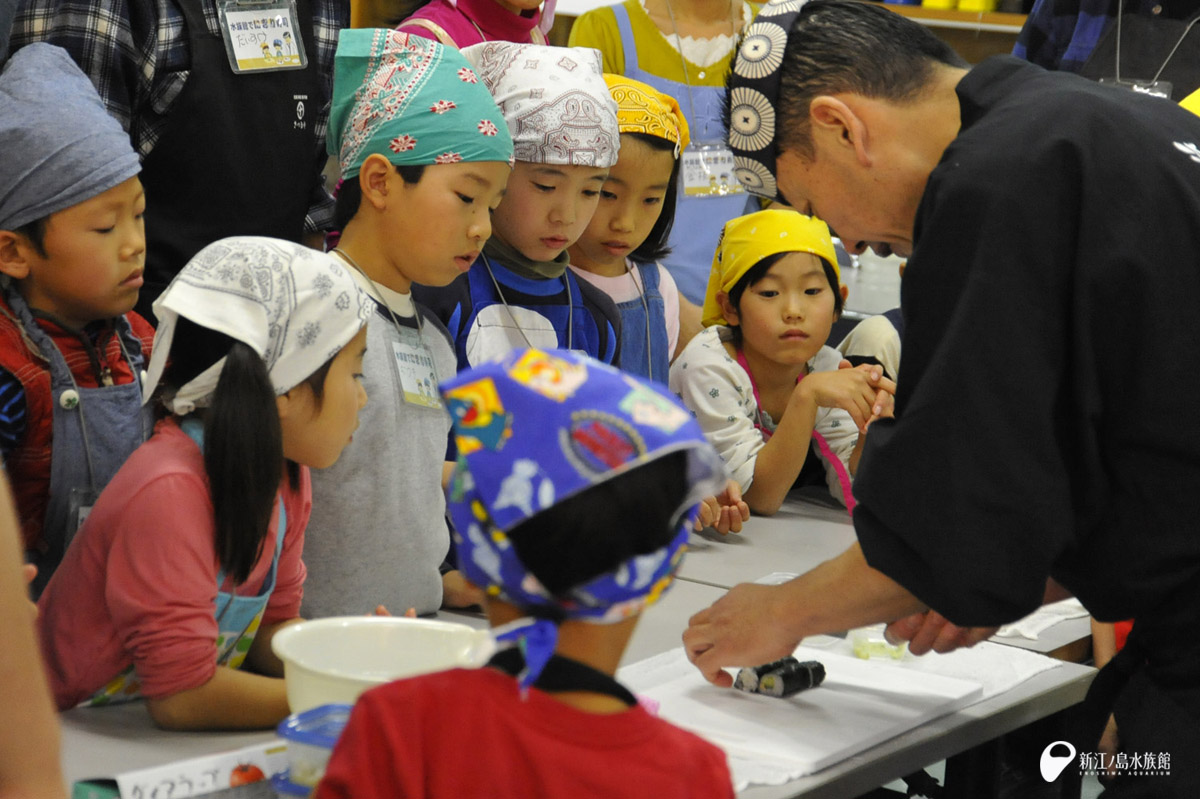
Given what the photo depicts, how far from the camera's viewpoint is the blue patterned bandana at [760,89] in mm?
1633

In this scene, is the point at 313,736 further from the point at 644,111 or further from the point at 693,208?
the point at 693,208

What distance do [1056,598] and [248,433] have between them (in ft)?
3.65

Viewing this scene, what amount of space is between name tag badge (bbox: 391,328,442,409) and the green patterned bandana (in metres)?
0.28

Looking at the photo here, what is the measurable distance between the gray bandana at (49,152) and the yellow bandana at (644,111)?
3.39ft

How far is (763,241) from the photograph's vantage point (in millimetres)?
2834

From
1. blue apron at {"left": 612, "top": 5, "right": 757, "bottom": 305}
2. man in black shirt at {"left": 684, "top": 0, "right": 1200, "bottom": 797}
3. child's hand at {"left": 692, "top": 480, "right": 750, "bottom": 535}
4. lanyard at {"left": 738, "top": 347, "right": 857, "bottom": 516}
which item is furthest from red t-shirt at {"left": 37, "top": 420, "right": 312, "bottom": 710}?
blue apron at {"left": 612, "top": 5, "right": 757, "bottom": 305}

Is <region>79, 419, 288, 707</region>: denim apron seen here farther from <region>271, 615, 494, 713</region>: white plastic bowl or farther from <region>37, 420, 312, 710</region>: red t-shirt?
<region>271, 615, 494, 713</region>: white plastic bowl

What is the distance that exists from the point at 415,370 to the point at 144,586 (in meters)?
0.64

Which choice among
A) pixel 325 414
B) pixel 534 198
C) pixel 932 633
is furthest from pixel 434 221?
pixel 932 633

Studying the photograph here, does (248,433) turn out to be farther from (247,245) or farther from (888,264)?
(888,264)

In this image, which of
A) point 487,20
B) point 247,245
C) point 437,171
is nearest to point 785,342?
point 487,20

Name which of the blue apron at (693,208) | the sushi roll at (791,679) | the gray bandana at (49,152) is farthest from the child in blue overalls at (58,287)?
the blue apron at (693,208)

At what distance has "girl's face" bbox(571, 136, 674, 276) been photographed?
2.52m

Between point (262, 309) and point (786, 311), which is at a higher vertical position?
point (262, 309)
